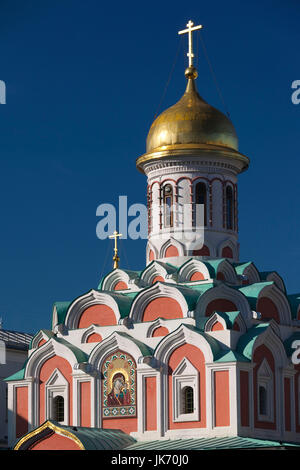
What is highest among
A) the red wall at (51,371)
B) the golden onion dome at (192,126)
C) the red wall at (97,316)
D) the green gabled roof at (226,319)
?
the golden onion dome at (192,126)

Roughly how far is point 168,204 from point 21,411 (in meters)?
6.13

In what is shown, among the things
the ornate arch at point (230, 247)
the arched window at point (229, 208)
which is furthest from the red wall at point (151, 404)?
the arched window at point (229, 208)

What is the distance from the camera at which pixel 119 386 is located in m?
29.1

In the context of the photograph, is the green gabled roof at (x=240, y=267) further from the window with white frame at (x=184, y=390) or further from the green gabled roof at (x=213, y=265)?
the window with white frame at (x=184, y=390)

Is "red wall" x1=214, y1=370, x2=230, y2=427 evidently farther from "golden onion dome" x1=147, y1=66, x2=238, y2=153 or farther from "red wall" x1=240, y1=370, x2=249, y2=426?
"golden onion dome" x1=147, y1=66, x2=238, y2=153

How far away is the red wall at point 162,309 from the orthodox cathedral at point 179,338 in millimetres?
28

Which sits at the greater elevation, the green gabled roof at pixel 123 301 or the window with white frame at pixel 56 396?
the green gabled roof at pixel 123 301

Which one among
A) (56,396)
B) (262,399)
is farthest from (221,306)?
(56,396)

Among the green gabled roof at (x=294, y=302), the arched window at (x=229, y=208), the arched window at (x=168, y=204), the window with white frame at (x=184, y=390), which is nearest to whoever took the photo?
the window with white frame at (x=184, y=390)

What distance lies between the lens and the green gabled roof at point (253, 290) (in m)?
29.2

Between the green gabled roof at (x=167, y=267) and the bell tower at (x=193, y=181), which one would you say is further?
the bell tower at (x=193, y=181)

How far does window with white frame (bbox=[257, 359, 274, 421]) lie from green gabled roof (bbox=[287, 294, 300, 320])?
7.96 feet
